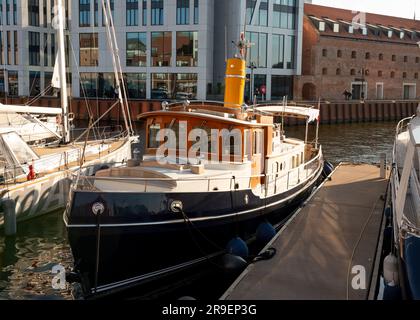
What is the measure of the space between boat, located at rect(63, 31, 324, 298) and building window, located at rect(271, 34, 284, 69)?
4063 centimetres

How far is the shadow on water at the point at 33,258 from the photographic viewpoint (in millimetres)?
11531

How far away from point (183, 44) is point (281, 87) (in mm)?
12005

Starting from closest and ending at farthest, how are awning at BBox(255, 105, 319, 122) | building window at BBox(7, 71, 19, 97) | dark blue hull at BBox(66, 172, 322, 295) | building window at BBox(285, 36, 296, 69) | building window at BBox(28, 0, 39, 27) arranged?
dark blue hull at BBox(66, 172, 322, 295) < awning at BBox(255, 105, 319, 122) < building window at BBox(285, 36, 296, 69) < building window at BBox(28, 0, 39, 27) < building window at BBox(7, 71, 19, 97)

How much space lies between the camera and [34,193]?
1585cm

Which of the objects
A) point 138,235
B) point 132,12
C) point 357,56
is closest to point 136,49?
point 132,12

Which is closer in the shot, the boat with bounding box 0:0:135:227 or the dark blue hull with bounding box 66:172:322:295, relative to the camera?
the dark blue hull with bounding box 66:172:322:295

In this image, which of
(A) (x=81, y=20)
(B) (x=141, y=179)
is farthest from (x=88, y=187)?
(A) (x=81, y=20)

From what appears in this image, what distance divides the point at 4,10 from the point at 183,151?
55831mm

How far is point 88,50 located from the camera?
186 feet

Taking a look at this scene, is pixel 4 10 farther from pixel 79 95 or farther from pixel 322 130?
pixel 322 130

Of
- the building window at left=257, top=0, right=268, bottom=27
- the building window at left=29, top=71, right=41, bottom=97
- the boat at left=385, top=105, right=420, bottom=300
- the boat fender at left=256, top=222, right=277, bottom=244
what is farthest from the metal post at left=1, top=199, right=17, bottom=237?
the building window at left=29, top=71, right=41, bottom=97

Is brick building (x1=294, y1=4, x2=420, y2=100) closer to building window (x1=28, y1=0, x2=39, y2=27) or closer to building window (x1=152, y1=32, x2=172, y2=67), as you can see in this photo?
building window (x1=152, y1=32, x2=172, y2=67)

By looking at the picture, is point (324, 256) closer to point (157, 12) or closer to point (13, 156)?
point (13, 156)

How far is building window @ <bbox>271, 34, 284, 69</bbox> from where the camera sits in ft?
179
